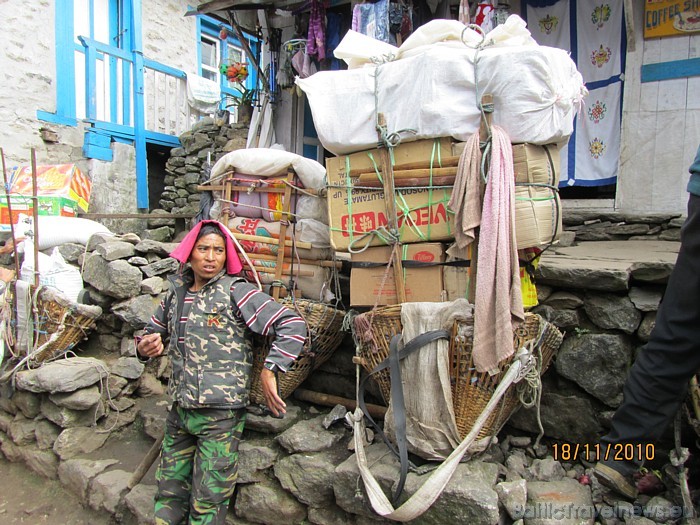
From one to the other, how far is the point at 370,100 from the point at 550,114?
97 cm

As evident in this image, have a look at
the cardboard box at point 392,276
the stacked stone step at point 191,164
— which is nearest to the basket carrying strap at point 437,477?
the cardboard box at point 392,276

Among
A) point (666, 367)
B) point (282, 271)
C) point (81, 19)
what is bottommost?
point (666, 367)

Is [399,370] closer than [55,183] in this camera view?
Yes

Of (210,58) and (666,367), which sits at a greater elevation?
(210,58)

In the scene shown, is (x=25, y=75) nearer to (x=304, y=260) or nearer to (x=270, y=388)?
(x=304, y=260)

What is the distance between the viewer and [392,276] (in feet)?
9.06

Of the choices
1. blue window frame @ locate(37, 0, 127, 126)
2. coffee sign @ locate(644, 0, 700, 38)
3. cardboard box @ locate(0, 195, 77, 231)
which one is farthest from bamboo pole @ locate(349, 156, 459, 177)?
blue window frame @ locate(37, 0, 127, 126)

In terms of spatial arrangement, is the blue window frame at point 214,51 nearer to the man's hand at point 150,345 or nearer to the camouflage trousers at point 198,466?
the man's hand at point 150,345

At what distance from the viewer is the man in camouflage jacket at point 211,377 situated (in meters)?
2.75

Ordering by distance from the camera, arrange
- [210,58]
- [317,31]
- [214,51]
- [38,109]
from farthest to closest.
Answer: [214,51], [210,58], [38,109], [317,31]

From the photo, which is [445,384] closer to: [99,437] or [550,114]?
[550,114]

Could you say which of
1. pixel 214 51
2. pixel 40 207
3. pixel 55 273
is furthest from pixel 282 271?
pixel 214 51

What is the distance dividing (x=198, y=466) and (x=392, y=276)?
1.58 m

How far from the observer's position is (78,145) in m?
8.64
